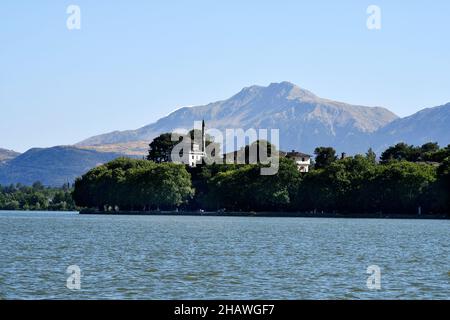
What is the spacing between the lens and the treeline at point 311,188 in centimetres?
15612

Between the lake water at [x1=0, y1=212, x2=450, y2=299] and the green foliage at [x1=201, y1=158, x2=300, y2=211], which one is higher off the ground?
the green foliage at [x1=201, y1=158, x2=300, y2=211]

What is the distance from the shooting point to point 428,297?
3697cm

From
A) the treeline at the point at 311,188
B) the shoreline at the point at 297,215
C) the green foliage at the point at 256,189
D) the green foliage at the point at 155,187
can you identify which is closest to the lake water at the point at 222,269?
the shoreline at the point at 297,215

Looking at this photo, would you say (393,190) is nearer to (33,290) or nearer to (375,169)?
(375,169)

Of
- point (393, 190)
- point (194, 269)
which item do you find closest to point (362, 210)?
point (393, 190)

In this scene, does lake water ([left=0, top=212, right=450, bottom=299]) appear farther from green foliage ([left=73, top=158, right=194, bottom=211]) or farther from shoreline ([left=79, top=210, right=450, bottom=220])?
green foliage ([left=73, top=158, right=194, bottom=211])

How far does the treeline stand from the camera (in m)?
156

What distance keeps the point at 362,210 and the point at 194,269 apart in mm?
120290

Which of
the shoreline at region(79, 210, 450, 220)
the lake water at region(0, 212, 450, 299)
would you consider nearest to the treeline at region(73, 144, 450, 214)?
the shoreline at region(79, 210, 450, 220)

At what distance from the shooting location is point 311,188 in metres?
173

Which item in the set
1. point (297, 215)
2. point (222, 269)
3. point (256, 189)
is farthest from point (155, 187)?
point (222, 269)

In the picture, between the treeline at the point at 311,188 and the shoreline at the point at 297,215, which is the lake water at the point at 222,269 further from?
the treeline at the point at 311,188

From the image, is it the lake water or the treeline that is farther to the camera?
the treeline
